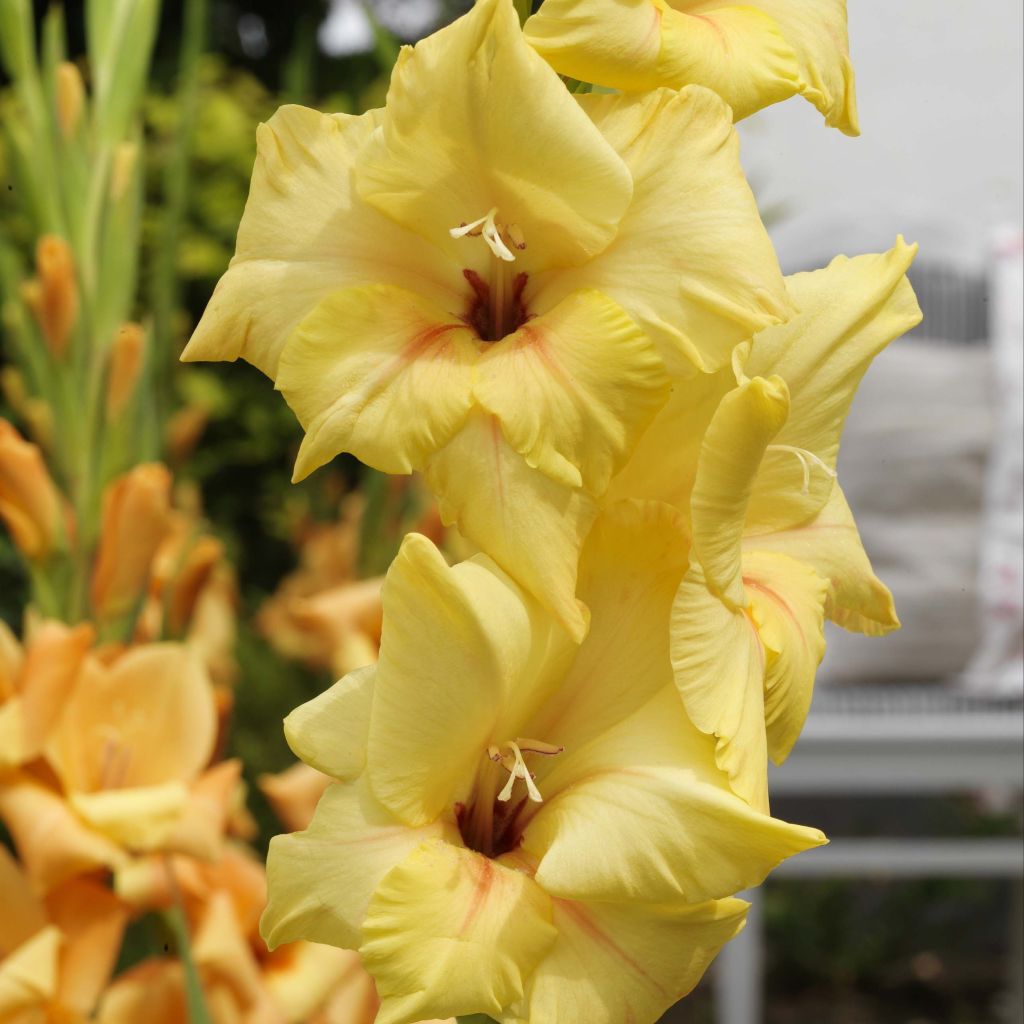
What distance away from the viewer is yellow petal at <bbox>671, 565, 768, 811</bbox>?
346 millimetres

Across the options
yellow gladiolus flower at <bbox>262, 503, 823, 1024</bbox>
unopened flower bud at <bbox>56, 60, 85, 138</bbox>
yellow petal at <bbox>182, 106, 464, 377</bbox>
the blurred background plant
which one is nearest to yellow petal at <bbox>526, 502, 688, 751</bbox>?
yellow gladiolus flower at <bbox>262, 503, 823, 1024</bbox>

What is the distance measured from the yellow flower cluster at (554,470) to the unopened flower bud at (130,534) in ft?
1.13

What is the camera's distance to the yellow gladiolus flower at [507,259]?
35 cm

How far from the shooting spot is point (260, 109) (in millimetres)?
2502

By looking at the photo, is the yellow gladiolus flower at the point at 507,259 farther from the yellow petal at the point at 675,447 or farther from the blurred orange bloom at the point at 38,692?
the blurred orange bloom at the point at 38,692

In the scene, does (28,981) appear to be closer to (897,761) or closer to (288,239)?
(288,239)

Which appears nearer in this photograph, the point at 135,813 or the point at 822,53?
the point at 822,53

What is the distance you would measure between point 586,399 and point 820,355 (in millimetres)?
101

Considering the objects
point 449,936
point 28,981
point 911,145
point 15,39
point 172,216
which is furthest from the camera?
point 911,145

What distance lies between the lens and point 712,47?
0.37m

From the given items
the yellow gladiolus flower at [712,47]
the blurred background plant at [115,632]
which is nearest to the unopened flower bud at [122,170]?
the blurred background plant at [115,632]

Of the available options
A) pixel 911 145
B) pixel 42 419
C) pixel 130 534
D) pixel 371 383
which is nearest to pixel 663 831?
pixel 371 383

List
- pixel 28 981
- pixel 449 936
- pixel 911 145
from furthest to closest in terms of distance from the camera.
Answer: pixel 911 145, pixel 28 981, pixel 449 936

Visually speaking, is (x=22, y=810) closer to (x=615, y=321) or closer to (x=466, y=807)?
(x=466, y=807)
